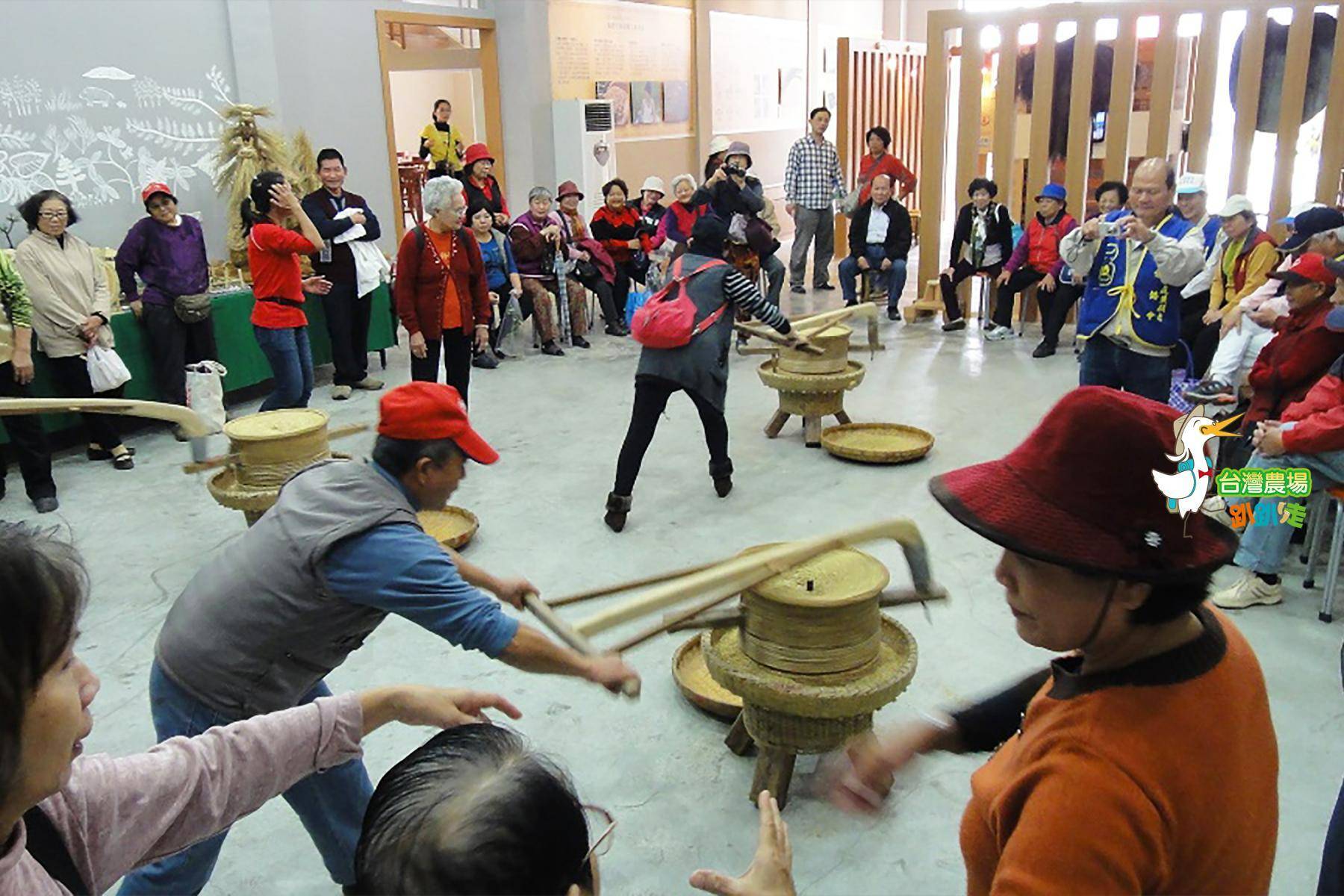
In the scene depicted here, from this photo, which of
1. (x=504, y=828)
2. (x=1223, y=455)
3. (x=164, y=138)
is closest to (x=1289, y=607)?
(x=1223, y=455)

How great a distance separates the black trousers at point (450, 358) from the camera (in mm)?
6280

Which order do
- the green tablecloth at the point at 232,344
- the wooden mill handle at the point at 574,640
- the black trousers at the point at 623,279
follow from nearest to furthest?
the wooden mill handle at the point at 574,640, the green tablecloth at the point at 232,344, the black trousers at the point at 623,279

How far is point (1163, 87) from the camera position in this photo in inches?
370

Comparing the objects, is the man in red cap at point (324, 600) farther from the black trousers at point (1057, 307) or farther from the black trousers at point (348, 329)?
the black trousers at point (1057, 307)

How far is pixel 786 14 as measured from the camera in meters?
16.3

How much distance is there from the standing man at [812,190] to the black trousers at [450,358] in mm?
6027

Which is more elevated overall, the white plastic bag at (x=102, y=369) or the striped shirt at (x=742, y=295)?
the striped shirt at (x=742, y=295)

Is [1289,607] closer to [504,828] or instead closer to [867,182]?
[504,828]

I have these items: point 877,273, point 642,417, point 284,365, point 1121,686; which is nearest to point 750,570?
point 1121,686

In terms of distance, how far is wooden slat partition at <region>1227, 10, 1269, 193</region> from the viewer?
29.3 feet

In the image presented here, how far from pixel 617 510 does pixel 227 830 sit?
3.34 meters

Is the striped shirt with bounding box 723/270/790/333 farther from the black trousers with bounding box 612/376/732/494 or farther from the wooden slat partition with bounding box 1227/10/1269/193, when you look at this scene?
the wooden slat partition with bounding box 1227/10/1269/193

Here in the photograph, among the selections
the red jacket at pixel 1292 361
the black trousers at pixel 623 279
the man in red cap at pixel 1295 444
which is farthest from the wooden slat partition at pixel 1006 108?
the red jacket at pixel 1292 361

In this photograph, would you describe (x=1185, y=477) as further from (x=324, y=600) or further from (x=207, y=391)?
(x=207, y=391)
